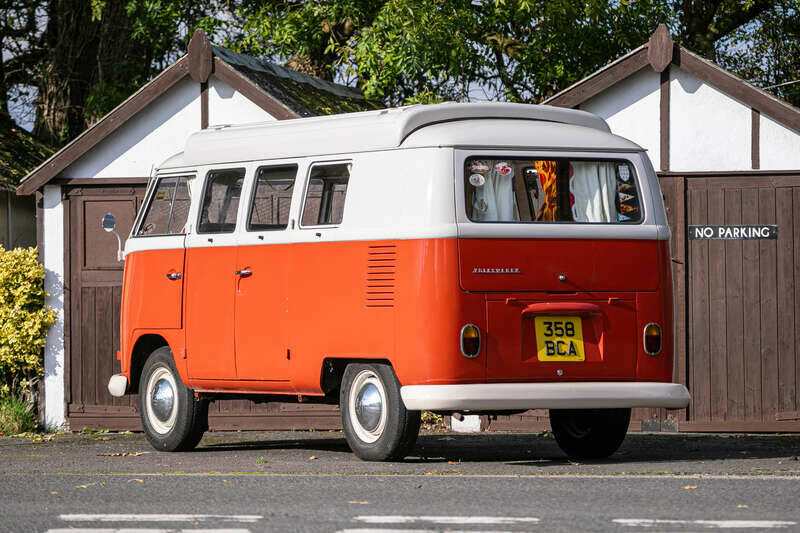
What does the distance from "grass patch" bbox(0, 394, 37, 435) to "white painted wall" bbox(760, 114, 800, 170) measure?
7.78 m

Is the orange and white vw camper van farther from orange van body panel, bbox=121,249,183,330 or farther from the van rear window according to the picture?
orange van body panel, bbox=121,249,183,330

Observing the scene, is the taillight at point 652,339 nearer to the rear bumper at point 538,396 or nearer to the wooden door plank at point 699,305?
the rear bumper at point 538,396

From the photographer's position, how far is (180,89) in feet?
51.9

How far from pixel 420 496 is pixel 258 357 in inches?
126

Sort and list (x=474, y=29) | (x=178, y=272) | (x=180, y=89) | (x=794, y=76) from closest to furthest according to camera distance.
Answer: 1. (x=178, y=272)
2. (x=180, y=89)
3. (x=474, y=29)
4. (x=794, y=76)

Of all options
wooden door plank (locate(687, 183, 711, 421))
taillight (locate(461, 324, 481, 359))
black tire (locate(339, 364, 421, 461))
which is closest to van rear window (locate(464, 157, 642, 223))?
taillight (locate(461, 324, 481, 359))

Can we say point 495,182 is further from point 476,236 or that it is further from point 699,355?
point 699,355

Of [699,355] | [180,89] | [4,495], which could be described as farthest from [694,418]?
[4,495]

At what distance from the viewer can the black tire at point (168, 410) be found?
11709 millimetres

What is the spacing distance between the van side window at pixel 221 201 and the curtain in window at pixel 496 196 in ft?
7.26

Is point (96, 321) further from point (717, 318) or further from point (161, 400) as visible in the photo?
point (717, 318)

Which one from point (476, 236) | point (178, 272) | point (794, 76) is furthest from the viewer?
point (794, 76)

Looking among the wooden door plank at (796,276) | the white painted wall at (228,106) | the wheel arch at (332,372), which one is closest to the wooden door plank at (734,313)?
the wooden door plank at (796,276)

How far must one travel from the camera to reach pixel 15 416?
1513 centimetres
